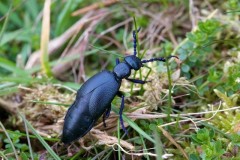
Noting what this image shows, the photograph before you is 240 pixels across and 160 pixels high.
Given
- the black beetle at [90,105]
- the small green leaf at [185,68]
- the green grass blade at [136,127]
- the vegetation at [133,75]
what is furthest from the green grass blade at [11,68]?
the small green leaf at [185,68]

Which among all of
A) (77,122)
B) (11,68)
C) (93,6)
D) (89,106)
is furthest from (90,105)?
(93,6)

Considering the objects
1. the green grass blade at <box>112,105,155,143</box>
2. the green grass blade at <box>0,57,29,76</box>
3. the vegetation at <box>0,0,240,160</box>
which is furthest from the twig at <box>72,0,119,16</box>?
the green grass blade at <box>112,105,155,143</box>

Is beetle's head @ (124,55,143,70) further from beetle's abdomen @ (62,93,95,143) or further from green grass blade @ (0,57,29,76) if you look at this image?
green grass blade @ (0,57,29,76)

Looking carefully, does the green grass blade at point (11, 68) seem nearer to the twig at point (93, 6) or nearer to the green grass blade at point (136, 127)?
the twig at point (93, 6)

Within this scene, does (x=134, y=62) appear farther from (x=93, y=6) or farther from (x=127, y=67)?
(x=93, y=6)

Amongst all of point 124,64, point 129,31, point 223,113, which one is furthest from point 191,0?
point 223,113

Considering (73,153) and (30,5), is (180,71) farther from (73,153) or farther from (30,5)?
(30,5)

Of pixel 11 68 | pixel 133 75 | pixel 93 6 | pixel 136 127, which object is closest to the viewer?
pixel 136 127
